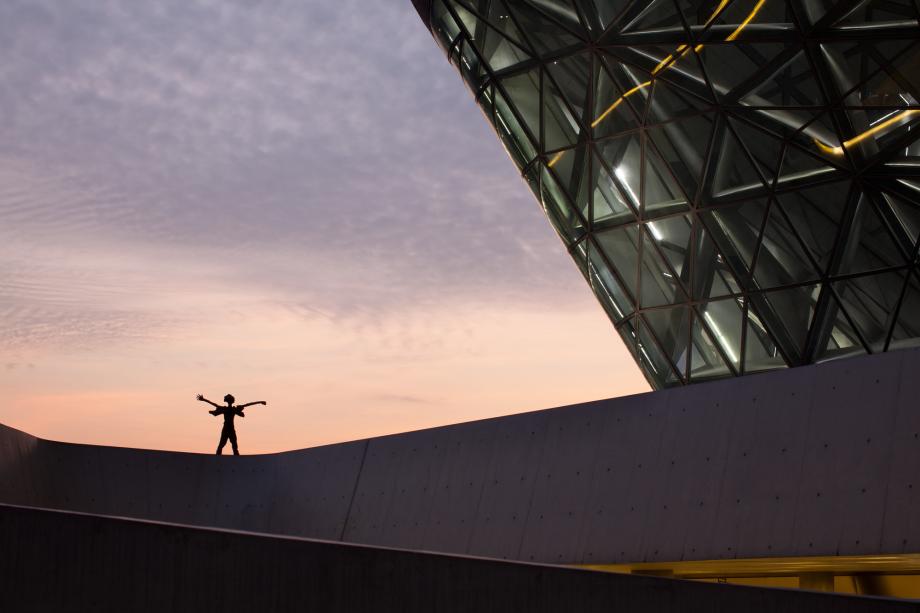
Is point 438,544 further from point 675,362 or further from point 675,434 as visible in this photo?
point 675,362

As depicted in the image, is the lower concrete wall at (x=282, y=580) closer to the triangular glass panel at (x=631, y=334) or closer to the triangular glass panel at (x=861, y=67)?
the triangular glass panel at (x=861, y=67)

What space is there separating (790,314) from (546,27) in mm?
8124

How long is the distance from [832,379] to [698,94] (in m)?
8.22

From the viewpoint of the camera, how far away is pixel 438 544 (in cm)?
1888

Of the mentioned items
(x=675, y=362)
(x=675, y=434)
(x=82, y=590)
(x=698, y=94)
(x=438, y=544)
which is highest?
(x=698, y=94)

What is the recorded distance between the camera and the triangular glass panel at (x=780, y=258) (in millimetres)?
20062

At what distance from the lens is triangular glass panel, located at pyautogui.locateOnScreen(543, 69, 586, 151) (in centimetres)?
2305

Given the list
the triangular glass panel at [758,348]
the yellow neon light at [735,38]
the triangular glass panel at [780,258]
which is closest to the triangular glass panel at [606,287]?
the triangular glass panel at [758,348]

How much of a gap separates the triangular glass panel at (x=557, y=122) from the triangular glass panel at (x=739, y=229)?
3913 mm

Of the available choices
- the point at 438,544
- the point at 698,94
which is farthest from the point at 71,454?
the point at 698,94

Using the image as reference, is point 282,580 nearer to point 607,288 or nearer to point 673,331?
point 673,331

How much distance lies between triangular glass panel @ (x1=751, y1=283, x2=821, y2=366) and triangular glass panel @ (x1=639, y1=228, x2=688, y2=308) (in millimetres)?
2169

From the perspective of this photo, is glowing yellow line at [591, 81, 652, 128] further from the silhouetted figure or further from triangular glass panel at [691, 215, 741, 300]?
the silhouetted figure

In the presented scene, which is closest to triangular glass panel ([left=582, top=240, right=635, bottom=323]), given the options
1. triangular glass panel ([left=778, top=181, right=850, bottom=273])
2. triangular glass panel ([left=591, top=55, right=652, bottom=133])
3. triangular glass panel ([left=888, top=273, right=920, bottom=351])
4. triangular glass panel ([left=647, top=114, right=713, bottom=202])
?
triangular glass panel ([left=591, top=55, right=652, bottom=133])
